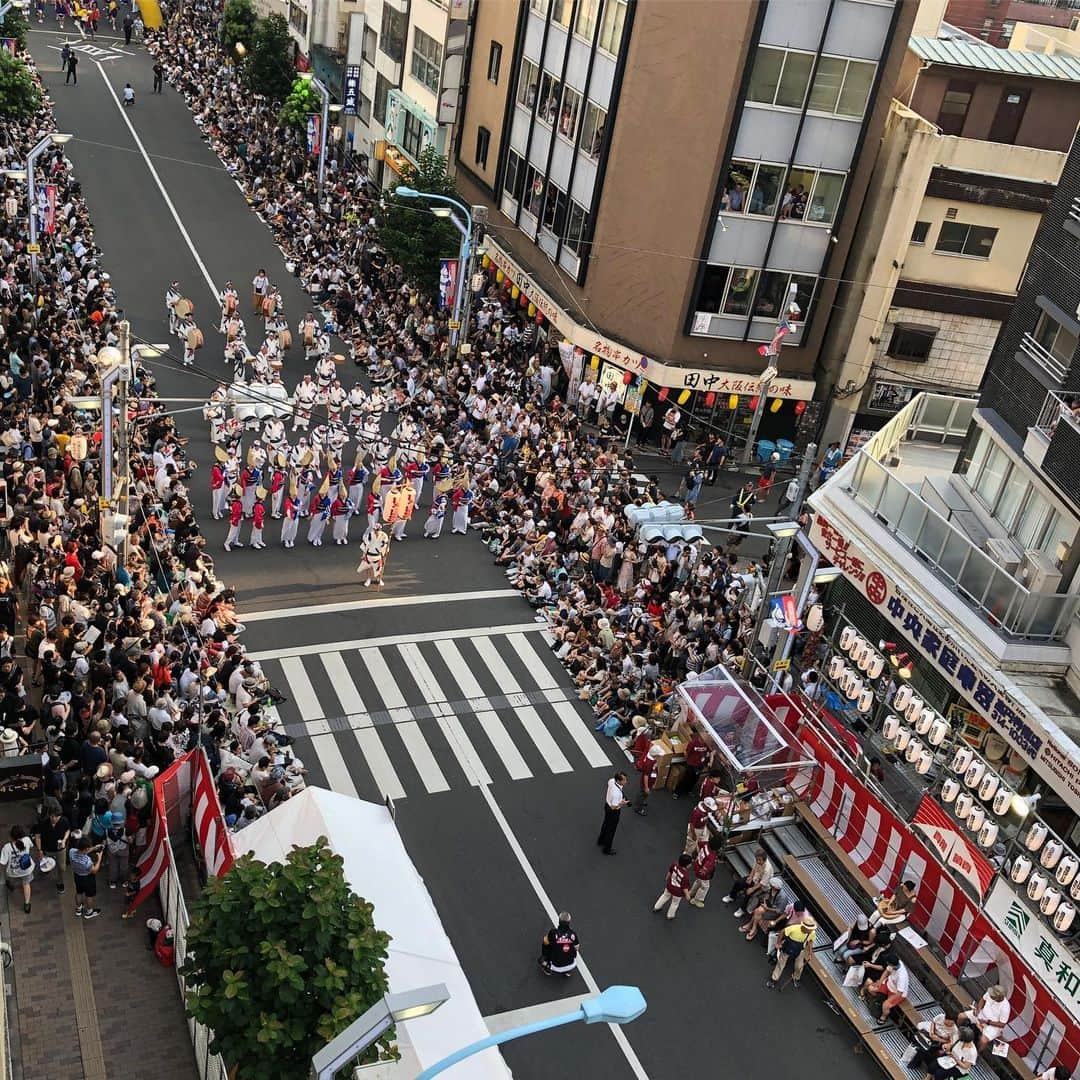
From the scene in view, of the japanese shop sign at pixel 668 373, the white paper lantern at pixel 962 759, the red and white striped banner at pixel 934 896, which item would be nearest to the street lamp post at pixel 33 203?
the japanese shop sign at pixel 668 373

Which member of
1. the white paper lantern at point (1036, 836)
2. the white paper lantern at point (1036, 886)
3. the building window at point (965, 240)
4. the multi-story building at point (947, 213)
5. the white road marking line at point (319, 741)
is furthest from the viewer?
the building window at point (965, 240)

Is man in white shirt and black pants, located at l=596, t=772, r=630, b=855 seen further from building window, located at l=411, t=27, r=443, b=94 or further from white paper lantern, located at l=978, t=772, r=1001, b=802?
building window, located at l=411, t=27, r=443, b=94

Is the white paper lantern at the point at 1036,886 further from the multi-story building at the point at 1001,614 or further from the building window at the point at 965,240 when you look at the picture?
the building window at the point at 965,240

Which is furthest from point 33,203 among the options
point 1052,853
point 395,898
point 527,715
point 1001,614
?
point 1052,853

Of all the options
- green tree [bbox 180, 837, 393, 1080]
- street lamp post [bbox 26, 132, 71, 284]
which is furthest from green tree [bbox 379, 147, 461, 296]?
green tree [bbox 180, 837, 393, 1080]

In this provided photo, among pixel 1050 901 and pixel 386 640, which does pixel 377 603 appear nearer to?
pixel 386 640
